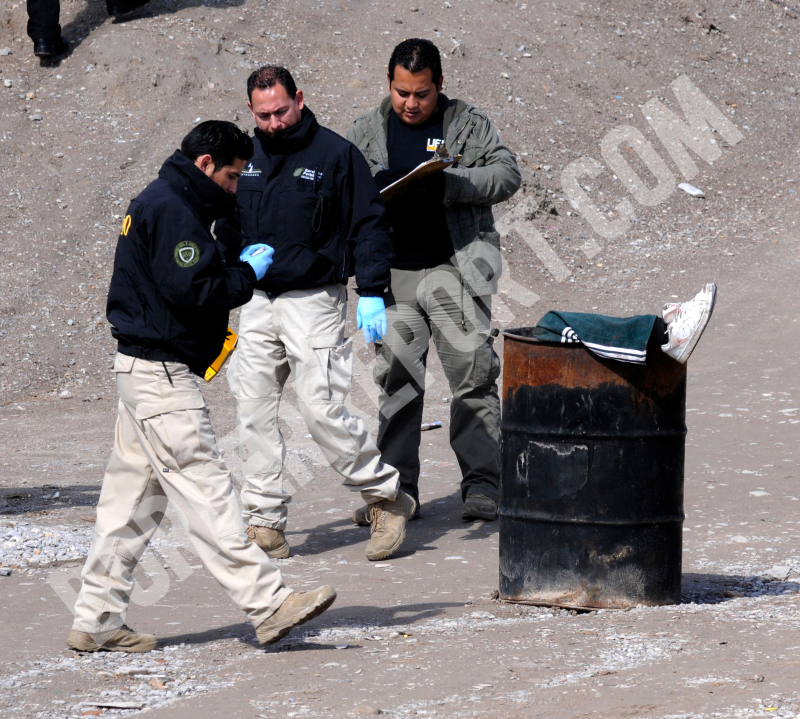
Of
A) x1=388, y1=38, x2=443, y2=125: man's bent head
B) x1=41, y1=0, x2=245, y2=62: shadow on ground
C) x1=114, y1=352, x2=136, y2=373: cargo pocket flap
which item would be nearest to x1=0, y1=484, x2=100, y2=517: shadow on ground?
x1=114, y1=352, x2=136, y2=373: cargo pocket flap

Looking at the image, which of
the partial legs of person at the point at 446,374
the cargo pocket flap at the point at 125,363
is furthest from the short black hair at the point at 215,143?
the partial legs of person at the point at 446,374

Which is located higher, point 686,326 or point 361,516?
point 686,326

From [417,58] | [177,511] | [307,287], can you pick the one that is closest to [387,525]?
[307,287]

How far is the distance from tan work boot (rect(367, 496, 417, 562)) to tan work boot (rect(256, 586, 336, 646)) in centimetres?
141

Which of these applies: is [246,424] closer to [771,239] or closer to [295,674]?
[295,674]

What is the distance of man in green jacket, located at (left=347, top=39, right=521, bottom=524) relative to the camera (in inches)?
214

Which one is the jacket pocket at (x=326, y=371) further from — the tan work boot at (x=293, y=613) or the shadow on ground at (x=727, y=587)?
the shadow on ground at (x=727, y=587)

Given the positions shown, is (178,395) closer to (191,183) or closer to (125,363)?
(125,363)

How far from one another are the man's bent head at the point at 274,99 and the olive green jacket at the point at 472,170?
0.56 metres

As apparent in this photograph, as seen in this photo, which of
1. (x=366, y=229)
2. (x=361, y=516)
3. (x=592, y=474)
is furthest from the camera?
(x=361, y=516)

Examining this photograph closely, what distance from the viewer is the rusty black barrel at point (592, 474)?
13.4ft

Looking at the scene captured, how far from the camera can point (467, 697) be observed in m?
3.30

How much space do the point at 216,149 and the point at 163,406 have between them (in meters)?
0.89

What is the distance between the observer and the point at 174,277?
357 centimetres
